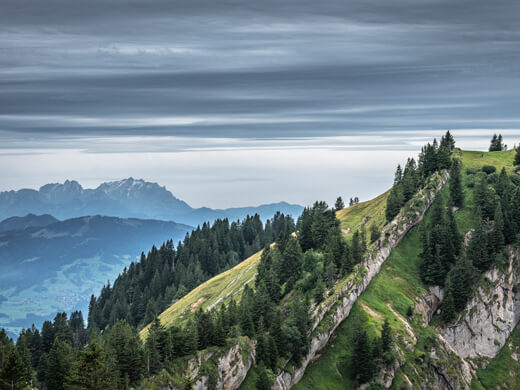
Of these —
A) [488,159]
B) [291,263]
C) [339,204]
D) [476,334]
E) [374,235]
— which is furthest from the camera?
[339,204]

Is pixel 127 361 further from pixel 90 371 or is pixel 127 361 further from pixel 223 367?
pixel 223 367

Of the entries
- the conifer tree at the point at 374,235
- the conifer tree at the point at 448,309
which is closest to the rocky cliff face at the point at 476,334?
the conifer tree at the point at 448,309

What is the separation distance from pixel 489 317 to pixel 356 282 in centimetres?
3756

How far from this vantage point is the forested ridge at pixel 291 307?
77.9 metres

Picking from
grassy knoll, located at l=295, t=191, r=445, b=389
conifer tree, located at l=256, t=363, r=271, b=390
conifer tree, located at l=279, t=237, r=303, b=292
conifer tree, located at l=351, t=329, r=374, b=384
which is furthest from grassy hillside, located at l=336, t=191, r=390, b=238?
conifer tree, located at l=256, t=363, r=271, b=390

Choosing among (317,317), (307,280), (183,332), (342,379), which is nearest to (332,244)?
(307,280)

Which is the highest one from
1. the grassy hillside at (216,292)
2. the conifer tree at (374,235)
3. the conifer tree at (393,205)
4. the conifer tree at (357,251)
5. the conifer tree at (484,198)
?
the conifer tree at (484,198)

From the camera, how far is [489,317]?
122250mm

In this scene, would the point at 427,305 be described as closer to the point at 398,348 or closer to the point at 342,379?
the point at 398,348

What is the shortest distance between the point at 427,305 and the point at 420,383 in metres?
25.2

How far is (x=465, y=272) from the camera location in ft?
400

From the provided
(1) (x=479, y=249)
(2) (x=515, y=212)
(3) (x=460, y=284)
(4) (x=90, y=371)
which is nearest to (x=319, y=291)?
(3) (x=460, y=284)

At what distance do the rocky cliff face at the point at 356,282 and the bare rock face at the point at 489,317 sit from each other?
77.6ft

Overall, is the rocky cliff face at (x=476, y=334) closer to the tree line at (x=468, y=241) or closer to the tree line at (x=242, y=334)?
the tree line at (x=468, y=241)
